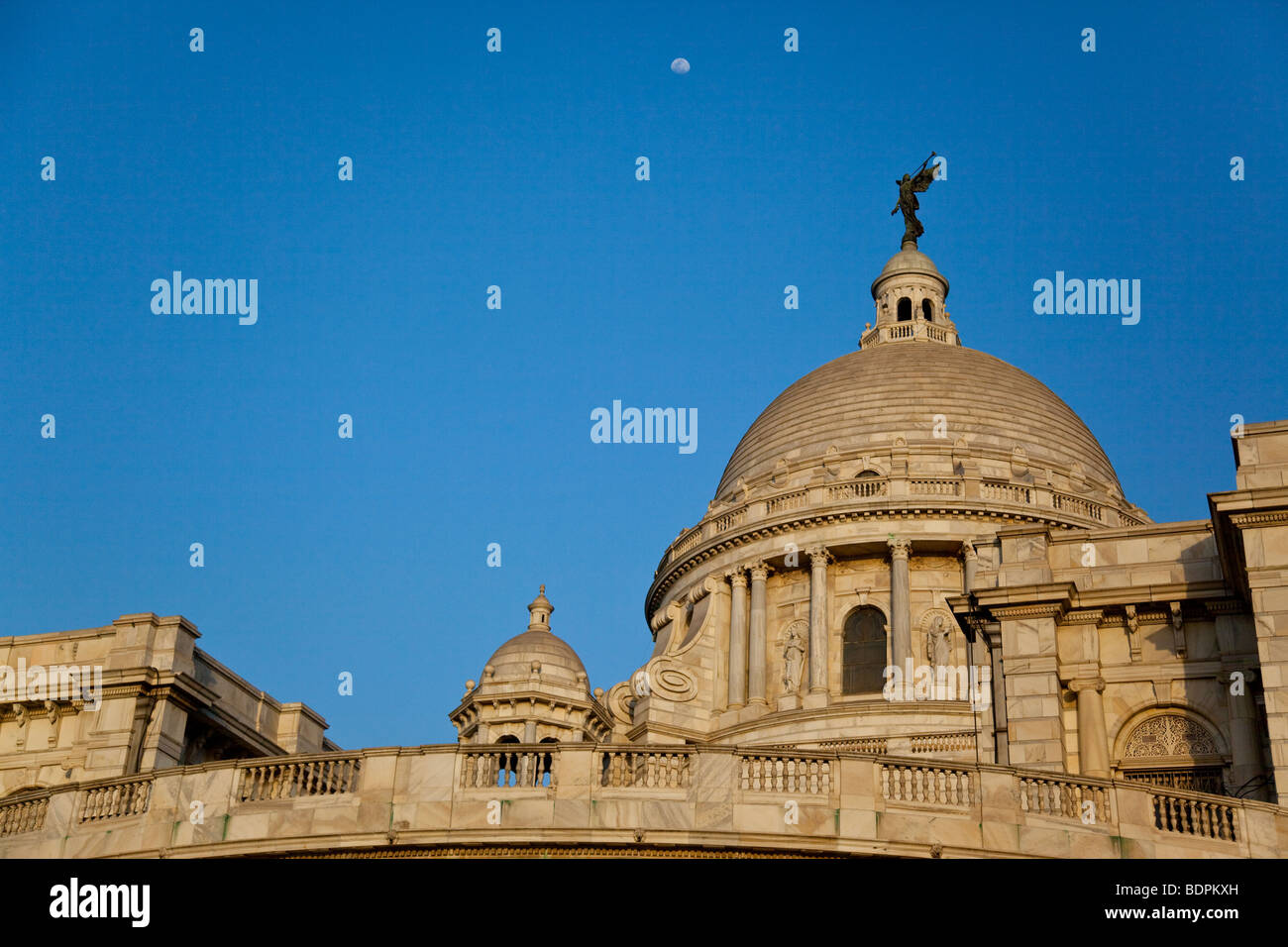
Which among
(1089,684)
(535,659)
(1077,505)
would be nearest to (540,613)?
(535,659)

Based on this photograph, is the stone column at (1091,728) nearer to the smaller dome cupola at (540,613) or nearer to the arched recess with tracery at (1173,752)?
the arched recess with tracery at (1173,752)

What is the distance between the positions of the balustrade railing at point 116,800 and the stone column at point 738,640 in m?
33.8

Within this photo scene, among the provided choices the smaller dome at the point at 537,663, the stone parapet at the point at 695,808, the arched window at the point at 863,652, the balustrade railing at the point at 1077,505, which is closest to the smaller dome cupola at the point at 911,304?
the balustrade railing at the point at 1077,505

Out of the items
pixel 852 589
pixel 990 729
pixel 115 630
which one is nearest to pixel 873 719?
pixel 852 589

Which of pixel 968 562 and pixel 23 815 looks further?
pixel 968 562

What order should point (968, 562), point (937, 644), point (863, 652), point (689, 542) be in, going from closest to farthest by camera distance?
Answer: point (968, 562) → point (937, 644) → point (863, 652) → point (689, 542)

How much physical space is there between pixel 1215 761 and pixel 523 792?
1395 centimetres

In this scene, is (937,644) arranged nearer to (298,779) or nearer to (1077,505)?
(1077,505)

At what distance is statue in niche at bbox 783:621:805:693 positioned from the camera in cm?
5756

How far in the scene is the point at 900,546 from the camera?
190 ft

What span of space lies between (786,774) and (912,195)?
60.2 meters

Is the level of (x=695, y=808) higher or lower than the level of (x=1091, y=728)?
lower
